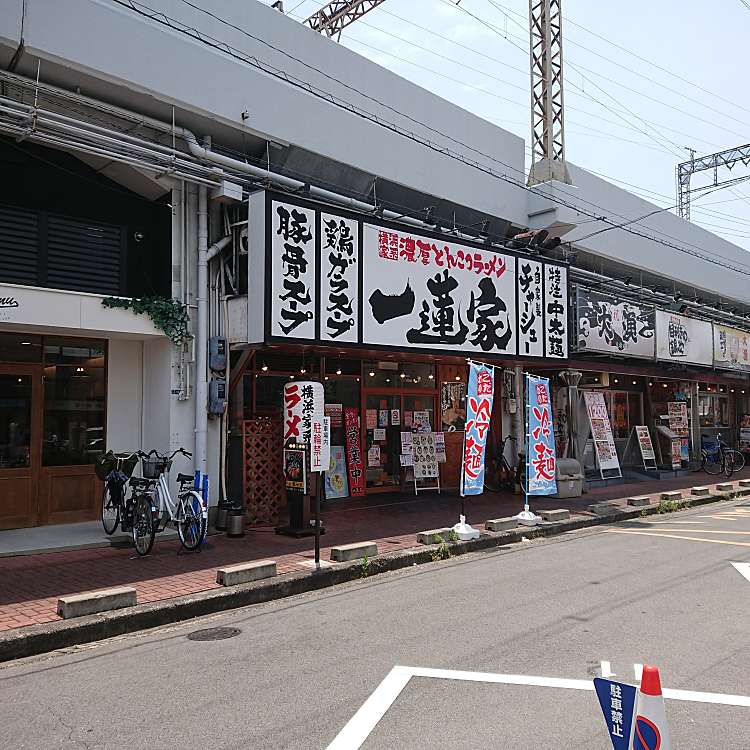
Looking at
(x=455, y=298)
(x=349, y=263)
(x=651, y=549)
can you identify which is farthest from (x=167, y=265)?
(x=651, y=549)

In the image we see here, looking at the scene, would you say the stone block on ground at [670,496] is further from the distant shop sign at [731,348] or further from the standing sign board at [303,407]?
the standing sign board at [303,407]

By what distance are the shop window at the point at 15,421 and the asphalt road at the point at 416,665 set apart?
506cm

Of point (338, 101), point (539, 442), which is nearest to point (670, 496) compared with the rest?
point (539, 442)

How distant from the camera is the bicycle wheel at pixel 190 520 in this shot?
32.5ft

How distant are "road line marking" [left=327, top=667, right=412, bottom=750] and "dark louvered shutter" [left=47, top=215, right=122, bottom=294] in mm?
8068

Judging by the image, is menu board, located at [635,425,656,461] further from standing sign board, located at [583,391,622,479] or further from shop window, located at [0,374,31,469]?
shop window, located at [0,374,31,469]

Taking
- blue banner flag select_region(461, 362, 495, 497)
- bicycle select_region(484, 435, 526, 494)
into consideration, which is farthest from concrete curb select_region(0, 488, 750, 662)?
bicycle select_region(484, 435, 526, 494)

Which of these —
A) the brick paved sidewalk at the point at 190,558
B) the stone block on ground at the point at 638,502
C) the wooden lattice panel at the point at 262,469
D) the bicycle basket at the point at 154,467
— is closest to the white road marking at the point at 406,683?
the brick paved sidewalk at the point at 190,558

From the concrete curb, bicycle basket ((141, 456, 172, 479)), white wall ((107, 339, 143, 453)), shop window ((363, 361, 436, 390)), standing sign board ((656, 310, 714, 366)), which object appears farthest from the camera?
standing sign board ((656, 310, 714, 366))

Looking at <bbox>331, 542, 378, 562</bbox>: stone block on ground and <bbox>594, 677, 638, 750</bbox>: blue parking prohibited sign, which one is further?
<bbox>331, 542, 378, 562</bbox>: stone block on ground

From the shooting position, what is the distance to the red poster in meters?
14.9

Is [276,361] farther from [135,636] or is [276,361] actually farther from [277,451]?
[135,636]

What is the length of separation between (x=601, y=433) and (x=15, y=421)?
14.8m

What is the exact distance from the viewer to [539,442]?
525 inches
